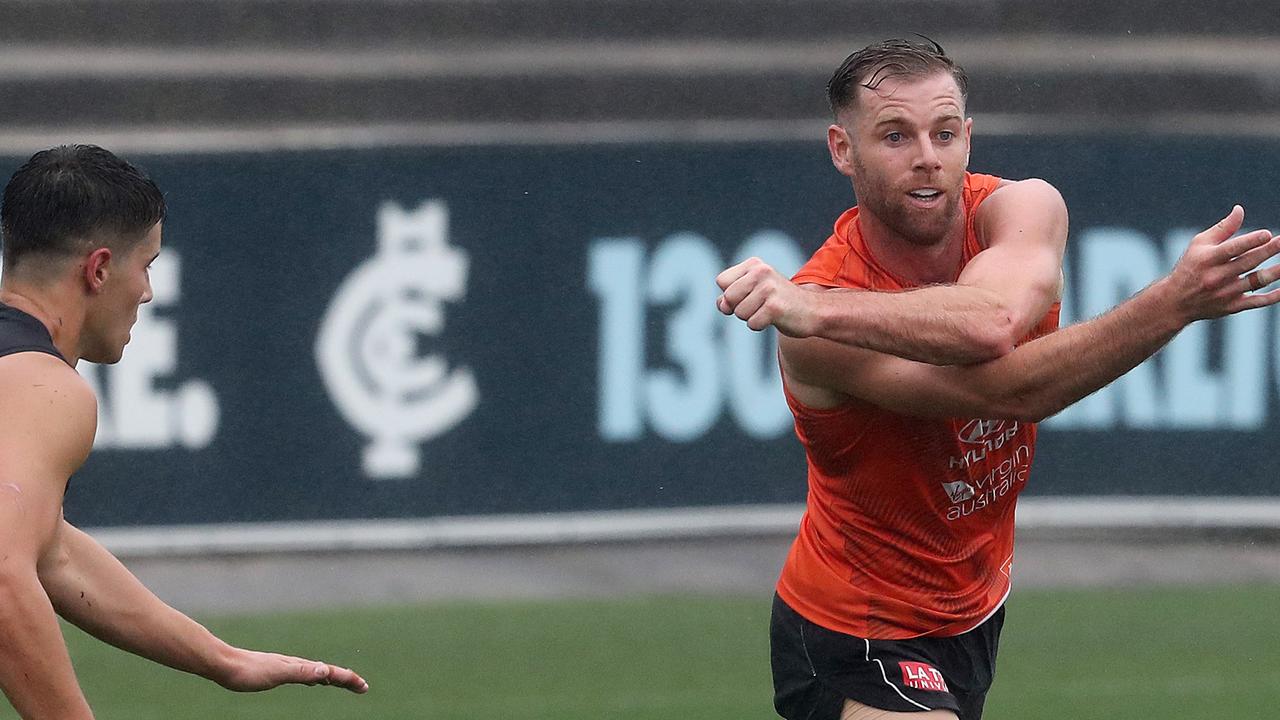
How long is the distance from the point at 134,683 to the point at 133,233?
13.3 feet

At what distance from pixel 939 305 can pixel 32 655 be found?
75.4 inches

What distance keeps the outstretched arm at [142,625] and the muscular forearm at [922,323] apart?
1.25 m

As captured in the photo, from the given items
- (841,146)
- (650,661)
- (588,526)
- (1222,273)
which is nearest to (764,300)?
(841,146)

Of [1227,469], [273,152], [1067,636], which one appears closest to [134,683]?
[273,152]

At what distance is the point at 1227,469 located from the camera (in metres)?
9.04

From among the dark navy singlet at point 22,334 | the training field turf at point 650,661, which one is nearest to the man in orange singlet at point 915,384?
the dark navy singlet at point 22,334

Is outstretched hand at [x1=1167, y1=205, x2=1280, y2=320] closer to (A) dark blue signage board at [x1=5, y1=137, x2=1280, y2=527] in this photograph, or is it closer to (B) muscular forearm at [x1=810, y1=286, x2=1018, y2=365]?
(B) muscular forearm at [x1=810, y1=286, x2=1018, y2=365]

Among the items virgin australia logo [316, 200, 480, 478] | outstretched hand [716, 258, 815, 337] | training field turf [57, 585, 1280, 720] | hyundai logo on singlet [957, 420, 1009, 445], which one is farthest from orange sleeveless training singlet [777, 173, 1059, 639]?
virgin australia logo [316, 200, 480, 478]

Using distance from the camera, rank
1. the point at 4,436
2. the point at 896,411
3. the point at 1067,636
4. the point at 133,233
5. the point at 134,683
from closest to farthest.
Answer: the point at 4,436
the point at 133,233
the point at 896,411
the point at 134,683
the point at 1067,636

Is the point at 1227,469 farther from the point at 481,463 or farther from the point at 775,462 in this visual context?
the point at 481,463

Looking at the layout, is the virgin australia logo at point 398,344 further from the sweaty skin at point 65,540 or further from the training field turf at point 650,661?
the sweaty skin at point 65,540

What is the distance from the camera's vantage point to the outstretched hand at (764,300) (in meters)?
3.61

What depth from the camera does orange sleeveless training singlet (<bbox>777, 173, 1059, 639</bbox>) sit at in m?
4.16

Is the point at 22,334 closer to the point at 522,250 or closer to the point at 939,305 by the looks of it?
the point at 939,305
